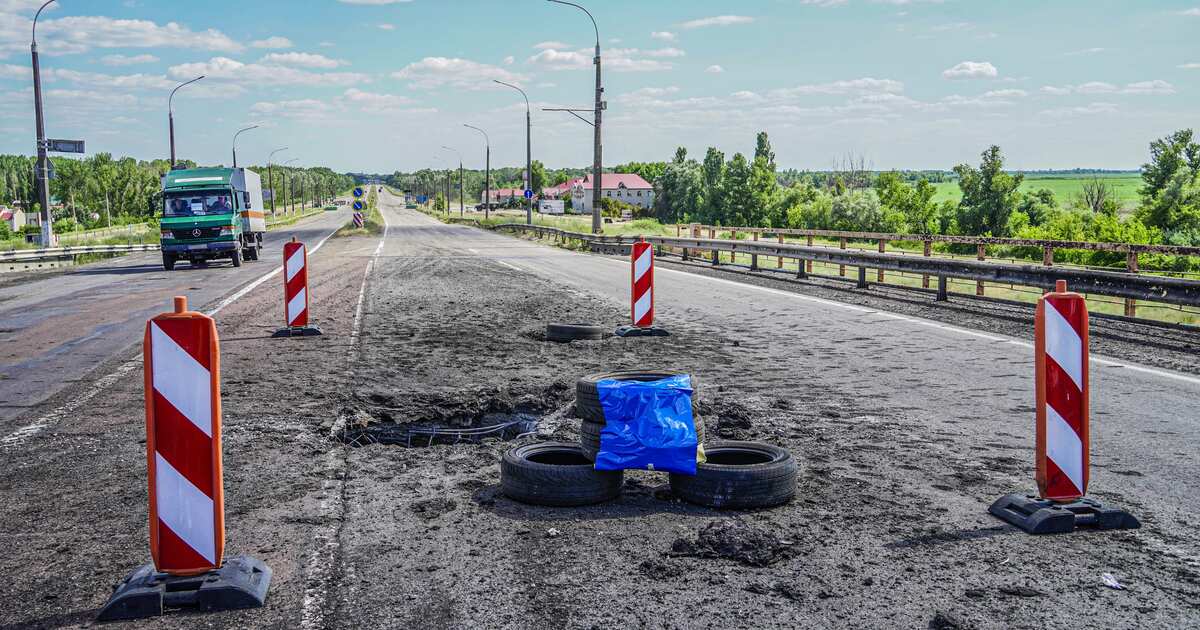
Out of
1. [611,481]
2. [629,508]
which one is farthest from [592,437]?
[629,508]

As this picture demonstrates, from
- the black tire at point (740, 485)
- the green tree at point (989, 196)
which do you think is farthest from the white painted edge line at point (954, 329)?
the green tree at point (989, 196)

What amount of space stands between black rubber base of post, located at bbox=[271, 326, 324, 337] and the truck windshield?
17986 mm

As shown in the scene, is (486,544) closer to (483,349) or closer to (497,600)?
(497,600)

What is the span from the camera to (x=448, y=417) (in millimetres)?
7355

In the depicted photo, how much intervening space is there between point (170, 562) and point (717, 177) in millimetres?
119737

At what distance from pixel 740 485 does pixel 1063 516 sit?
163 cm

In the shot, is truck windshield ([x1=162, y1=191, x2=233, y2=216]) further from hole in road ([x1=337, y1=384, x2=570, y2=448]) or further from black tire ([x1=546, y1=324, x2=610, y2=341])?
hole in road ([x1=337, y1=384, x2=570, y2=448])

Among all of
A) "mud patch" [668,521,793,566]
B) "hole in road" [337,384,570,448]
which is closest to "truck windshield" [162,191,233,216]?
"hole in road" [337,384,570,448]

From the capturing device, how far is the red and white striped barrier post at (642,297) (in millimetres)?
12367

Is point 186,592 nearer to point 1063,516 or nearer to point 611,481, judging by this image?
point 611,481

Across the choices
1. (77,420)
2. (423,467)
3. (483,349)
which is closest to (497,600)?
(423,467)

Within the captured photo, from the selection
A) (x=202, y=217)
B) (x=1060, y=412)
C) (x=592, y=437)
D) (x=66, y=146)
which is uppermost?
(x=66, y=146)

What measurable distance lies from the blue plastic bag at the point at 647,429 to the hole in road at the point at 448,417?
5.94 ft

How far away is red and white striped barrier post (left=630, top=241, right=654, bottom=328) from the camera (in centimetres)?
1238
